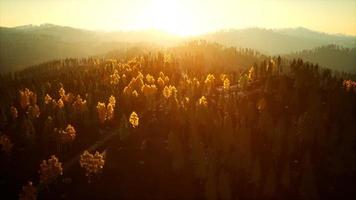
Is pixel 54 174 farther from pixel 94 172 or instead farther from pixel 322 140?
pixel 322 140

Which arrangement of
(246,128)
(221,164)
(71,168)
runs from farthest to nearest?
1. (246,128)
2. (71,168)
3. (221,164)

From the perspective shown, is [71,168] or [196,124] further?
[196,124]

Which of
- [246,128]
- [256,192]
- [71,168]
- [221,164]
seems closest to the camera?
[256,192]

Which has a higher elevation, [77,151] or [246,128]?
[246,128]

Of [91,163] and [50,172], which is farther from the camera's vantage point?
[91,163]

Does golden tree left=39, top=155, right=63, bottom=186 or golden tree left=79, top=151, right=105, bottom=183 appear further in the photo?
golden tree left=79, top=151, right=105, bottom=183

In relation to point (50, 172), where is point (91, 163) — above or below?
above

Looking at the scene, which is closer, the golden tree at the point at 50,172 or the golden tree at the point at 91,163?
the golden tree at the point at 50,172

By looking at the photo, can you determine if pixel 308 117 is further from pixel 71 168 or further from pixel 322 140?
pixel 71 168

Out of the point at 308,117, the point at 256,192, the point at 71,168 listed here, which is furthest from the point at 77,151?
the point at 308,117
